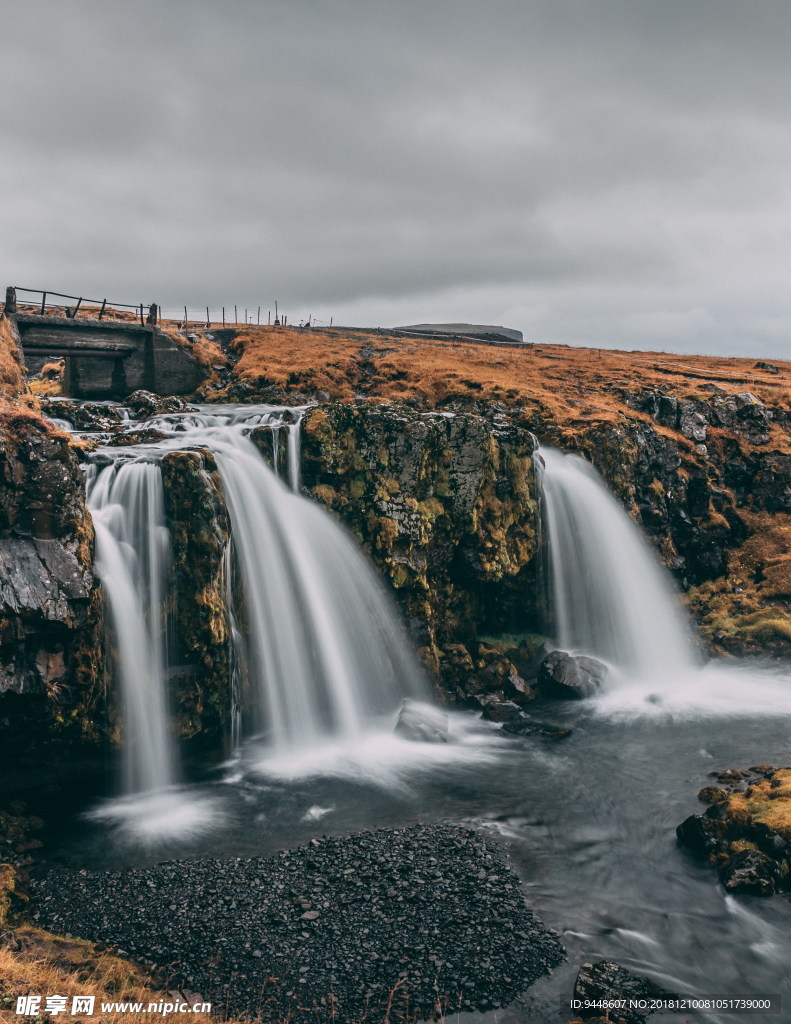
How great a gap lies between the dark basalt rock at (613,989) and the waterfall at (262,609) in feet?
43.0

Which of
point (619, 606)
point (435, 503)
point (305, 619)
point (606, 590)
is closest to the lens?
point (305, 619)

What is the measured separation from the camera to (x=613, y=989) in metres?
12.5

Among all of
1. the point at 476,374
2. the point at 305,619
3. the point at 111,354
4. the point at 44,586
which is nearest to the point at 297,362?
the point at 111,354

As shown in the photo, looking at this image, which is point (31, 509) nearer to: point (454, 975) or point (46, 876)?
point (46, 876)

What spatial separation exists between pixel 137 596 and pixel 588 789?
633 inches

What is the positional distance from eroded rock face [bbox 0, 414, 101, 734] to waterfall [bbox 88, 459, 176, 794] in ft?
4.39

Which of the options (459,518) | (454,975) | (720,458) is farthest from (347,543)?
(720,458)

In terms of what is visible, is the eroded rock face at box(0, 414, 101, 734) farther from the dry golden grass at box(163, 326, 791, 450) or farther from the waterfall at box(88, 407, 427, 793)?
the dry golden grass at box(163, 326, 791, 450)

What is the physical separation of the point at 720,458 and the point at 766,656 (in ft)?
51.0

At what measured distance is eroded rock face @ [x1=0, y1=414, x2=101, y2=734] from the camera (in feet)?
59.0

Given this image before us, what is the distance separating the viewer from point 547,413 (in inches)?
1585

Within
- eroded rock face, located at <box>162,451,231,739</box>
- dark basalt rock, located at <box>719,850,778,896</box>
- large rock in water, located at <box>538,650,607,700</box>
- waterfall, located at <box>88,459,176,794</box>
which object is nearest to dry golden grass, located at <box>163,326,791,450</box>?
large rock in water, located at <box>538,650,607,700</box>

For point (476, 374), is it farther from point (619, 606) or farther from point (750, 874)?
point (750, 874)

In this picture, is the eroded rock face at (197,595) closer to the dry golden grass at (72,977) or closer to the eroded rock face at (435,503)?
the eroded rock face at (435,503)
